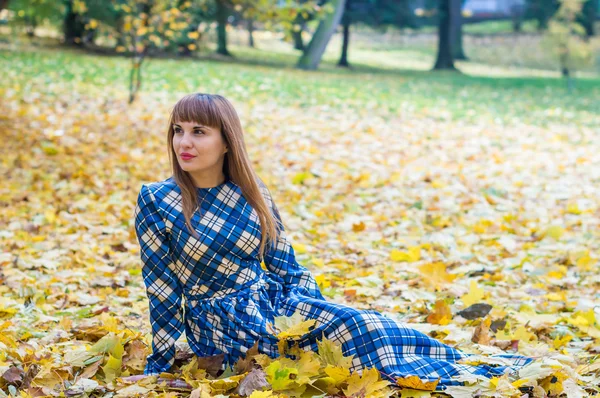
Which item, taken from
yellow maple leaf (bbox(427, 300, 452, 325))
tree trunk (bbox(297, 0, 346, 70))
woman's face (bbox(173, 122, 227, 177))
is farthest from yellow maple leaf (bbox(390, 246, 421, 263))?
tree trunk (bbox(297, 0, 346, 70))

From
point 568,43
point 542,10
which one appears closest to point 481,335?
point 568,43

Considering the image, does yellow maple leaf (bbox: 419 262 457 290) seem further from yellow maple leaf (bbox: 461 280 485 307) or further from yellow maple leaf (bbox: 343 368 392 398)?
yellow maple leaf (bbox: 343 368 392 398)

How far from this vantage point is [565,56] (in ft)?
70.1

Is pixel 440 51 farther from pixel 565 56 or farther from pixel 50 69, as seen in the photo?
pixel 50 69

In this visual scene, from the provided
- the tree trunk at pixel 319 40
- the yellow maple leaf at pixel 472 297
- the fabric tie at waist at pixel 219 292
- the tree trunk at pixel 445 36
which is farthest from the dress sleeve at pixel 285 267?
the tree trunk at pixel 445 36

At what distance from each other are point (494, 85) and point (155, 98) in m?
12.6

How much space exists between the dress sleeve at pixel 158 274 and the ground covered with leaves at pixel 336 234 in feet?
0.45

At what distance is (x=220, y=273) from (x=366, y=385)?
2.20 feet

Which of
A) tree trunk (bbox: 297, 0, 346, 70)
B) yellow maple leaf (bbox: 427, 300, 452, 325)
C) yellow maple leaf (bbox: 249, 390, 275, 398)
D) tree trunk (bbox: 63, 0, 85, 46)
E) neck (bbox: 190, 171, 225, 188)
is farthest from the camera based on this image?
tree trunk (bbox: 63, 0, 85, 46)

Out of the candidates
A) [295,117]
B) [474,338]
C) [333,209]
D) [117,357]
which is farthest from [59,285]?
[295,117]

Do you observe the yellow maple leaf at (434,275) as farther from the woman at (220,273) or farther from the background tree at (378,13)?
the background tree at (378,13)

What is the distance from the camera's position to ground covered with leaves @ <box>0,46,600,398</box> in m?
2.71

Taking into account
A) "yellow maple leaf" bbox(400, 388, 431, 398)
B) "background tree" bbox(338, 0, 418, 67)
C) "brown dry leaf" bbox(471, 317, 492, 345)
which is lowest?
"brown dry leaf" bbox(471, 317, 492, 345)

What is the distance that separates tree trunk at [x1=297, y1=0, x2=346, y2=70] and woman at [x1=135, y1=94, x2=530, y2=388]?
→ 22.7 metres
